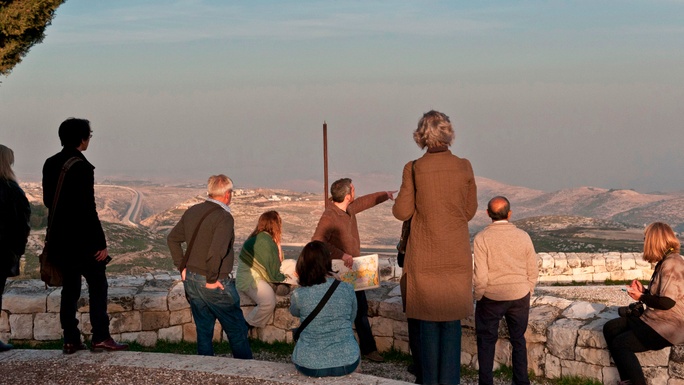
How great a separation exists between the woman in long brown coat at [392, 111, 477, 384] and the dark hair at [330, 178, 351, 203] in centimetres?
162

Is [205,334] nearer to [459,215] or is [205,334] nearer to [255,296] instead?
[255,296]

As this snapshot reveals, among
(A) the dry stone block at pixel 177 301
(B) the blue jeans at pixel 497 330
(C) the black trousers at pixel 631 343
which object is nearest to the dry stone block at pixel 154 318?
(A) the dry stone block at pixel 177 301

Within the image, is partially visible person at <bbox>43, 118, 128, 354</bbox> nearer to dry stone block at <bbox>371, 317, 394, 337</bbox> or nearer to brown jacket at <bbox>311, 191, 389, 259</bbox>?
brown jacket at <bbox>311, 191, 389, 259</bbox>

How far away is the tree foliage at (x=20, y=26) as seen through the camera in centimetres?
1714

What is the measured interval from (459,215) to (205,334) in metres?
2.69

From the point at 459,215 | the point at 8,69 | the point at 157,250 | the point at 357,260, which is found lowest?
the point at 157,250

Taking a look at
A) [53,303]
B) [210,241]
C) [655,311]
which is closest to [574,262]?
[655,311]

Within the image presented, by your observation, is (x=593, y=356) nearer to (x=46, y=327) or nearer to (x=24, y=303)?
(x=46, y=327)

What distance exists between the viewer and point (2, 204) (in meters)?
7.21

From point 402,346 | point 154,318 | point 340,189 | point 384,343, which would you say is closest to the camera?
point 340,189

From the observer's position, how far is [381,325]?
8367 millimetres

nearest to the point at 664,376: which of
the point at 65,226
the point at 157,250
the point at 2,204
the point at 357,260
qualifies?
the point at 357,260

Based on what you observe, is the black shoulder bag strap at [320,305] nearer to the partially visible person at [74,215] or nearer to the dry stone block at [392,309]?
the partially visible person at [74,215]

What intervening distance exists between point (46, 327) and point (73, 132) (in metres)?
2.92
